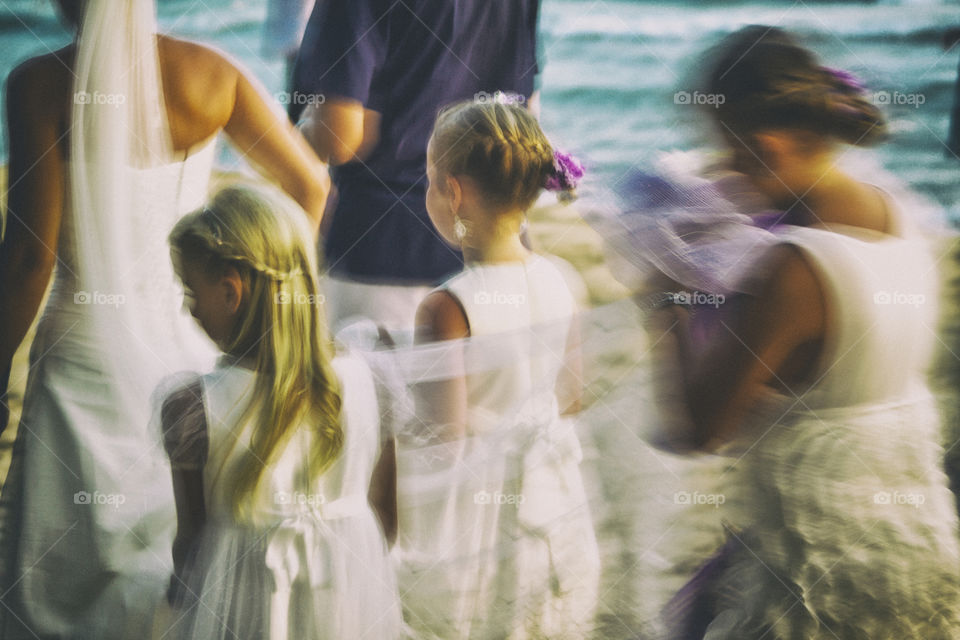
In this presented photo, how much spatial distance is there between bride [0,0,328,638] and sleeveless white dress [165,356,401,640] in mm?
210

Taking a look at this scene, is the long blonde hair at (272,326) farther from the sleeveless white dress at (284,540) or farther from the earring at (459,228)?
the earring at (459,228)

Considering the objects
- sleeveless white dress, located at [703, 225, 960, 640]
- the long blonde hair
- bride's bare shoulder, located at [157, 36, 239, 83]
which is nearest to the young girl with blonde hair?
the long blonde hair

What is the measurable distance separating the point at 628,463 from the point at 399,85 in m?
1.08

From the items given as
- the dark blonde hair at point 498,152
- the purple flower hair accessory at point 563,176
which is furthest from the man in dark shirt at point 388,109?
the purple flower hair accessory at point 563,176

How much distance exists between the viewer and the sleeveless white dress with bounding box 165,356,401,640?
2361mm

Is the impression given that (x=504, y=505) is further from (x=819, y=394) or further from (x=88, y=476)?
(x=88, y=476)

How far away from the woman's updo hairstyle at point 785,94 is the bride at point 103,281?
3.22ft

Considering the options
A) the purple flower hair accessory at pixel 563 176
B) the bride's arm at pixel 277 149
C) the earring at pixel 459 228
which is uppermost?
the bride's arm at pixel 277 149

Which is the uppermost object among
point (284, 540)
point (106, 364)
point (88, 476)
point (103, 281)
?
point (103, 281)

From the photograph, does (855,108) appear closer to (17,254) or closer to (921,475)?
(921,475)

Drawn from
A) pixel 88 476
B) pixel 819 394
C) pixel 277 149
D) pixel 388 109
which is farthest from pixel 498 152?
pixel 88 476

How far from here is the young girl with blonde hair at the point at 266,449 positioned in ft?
7.75

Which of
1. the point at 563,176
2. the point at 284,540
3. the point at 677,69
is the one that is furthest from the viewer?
the point at 677,69

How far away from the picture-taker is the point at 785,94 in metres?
2.25
